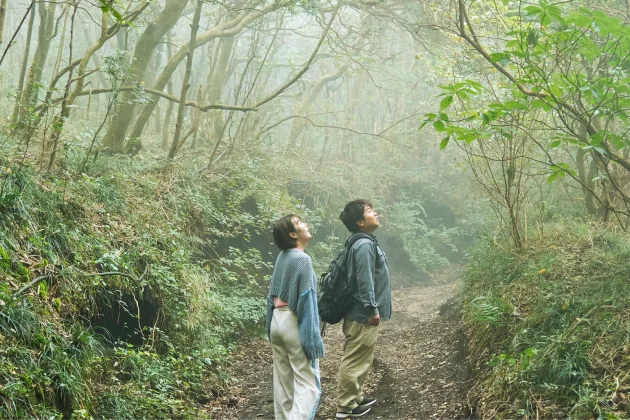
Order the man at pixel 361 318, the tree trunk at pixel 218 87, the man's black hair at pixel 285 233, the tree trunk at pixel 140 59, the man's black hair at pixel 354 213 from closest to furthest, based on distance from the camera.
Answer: the man's black hair at pixel 285 233
the man at pixel 361 318
the man's black hair at pixel 354 213
the tree trunk at pixel 140 59
the tree trunk at pixel 218 87

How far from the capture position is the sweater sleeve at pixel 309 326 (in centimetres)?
414

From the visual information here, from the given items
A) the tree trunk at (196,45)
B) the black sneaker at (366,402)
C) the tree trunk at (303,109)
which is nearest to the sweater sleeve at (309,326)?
the black sneaker at (366,402)

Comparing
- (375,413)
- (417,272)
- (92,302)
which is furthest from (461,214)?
(92,302)

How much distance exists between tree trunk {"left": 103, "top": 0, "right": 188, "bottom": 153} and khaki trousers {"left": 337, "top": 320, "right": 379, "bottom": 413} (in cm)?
595

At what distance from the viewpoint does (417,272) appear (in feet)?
57.0

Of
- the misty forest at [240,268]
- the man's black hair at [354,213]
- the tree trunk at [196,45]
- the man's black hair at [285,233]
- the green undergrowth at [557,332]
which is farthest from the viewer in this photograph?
the tree trunk at [196,45]

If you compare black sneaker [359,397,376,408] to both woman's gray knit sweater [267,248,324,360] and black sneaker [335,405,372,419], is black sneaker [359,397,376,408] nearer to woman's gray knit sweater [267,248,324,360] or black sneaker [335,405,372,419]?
black sneaker [335,405,372,419]

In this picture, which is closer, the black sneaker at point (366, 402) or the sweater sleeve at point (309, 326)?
the sweater sleeve at point (309, 326)

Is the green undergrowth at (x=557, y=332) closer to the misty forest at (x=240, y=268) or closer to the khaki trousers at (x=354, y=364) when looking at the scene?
the misty forest at (x=240, y=268)

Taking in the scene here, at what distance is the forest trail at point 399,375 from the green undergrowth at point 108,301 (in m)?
0.35

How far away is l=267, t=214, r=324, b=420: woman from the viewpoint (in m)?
4.16

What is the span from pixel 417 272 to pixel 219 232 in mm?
9829

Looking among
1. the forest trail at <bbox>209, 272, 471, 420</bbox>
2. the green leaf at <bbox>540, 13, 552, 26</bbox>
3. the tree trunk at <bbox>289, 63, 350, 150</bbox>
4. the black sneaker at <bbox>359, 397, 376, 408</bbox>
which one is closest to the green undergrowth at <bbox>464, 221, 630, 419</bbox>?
the forest trail at <bbox>209, 272, 471, 420</bbox>

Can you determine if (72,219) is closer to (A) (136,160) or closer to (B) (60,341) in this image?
(B) (60,341)
